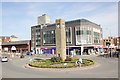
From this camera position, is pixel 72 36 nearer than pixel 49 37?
Yes

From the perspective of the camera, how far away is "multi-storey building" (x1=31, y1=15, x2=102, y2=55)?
5531cm

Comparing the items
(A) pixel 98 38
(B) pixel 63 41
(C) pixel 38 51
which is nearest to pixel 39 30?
(C) pixel 38 51

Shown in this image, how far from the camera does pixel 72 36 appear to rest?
57719mm

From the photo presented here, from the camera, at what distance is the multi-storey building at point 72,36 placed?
5531 centimetres

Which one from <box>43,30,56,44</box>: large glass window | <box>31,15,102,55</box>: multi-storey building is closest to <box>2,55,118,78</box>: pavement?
<box>31,15,102,55</box>: multi-storey building

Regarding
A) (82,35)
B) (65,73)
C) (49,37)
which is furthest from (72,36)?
(65,73)

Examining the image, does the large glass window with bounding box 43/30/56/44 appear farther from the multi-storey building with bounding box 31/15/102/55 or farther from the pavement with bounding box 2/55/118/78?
the pavement with bounding box 2/55/118/78

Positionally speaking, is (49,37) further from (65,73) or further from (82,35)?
(65,73)

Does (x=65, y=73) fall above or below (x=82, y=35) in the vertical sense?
below

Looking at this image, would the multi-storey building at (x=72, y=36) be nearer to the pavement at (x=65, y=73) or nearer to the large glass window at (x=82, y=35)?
the large glass window at (x=82, y=35)

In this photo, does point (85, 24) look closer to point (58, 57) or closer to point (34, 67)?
point (58, 57)

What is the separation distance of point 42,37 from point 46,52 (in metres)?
8.26

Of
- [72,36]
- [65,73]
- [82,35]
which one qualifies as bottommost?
[65,73]

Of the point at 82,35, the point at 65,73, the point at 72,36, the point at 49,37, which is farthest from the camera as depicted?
the point at 49,37
